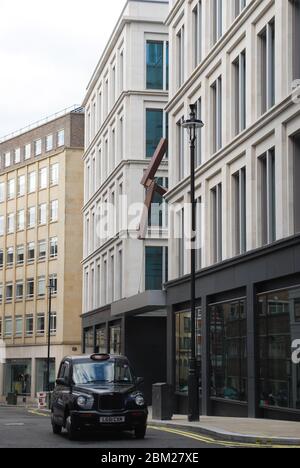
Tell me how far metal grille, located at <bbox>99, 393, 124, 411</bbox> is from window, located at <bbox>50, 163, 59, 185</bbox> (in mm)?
63883

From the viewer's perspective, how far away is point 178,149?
38656mm

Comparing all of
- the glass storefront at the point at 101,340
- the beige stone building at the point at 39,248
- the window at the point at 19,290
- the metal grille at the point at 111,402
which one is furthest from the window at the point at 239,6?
the window at the point at 19,290

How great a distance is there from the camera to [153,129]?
49906 millimetres

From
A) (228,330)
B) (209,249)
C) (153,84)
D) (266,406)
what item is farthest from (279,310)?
(153,84)

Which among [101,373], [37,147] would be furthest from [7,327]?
[101,373]

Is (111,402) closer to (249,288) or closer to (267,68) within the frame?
(249,288)

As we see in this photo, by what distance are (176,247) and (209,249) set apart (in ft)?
19.0

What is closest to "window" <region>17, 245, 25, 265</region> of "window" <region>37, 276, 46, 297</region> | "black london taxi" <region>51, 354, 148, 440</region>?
"window" <region>37, 276, 46, 297</region>

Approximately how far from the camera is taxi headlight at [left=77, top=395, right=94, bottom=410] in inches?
697

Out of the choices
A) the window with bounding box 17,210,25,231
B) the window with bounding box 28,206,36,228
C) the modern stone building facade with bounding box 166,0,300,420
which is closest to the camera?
the modern stone building facade with bounding box 166,0,300,420

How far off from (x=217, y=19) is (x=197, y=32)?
3.19m

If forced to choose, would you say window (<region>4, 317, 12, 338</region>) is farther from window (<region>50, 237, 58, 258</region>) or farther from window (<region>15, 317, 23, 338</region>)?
window (<region>50, 237, 58, 258</region>)

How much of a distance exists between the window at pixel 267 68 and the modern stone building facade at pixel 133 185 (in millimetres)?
17556
